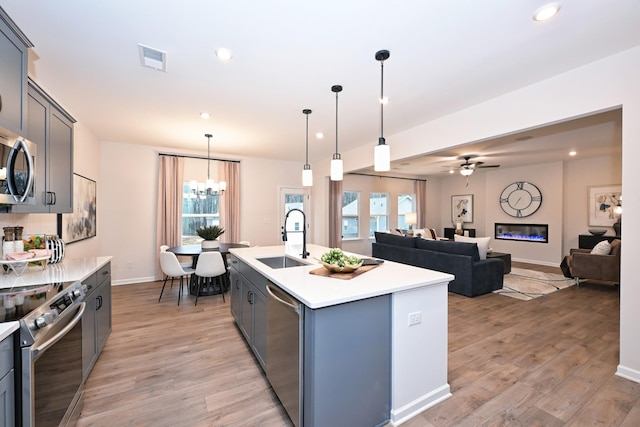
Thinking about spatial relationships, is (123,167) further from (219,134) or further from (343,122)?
(343,122)

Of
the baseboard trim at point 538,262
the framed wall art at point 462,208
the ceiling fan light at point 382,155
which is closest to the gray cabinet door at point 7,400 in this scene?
the ceiling fan light at point 382,155

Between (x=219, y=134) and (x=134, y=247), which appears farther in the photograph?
(x=134, y=247)

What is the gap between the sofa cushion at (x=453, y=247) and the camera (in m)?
4.54

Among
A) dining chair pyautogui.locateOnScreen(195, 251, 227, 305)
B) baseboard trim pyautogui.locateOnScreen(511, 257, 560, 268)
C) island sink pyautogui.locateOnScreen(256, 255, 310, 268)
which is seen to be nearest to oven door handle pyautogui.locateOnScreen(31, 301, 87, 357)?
island sink pyautogui.locateOnScreen(256, 255, 310, 268)

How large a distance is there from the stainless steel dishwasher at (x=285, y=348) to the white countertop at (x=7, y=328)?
122 centimetres

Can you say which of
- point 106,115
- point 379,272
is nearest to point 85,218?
point 106,115

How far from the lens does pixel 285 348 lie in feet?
6.00

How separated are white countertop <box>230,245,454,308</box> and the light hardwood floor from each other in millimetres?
903

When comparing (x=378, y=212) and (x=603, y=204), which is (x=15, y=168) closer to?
(x=378, y=212)

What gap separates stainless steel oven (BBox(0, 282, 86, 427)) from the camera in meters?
1.23

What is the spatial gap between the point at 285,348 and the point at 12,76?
2401mm

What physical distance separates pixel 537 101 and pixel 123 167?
6.24 meters

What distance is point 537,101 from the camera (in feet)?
9.04

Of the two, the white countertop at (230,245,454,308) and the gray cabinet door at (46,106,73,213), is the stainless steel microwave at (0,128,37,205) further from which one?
the white countertop at (230,245,454,308)
